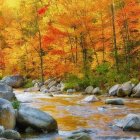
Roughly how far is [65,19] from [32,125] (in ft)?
66.8

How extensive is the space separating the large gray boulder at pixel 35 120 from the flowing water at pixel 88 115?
416 millimetres

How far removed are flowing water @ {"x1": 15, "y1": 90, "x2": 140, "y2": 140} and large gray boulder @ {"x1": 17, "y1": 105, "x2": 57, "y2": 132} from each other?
0.42m

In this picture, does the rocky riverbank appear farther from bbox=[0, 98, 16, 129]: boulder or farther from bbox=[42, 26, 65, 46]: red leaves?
bbox=[42, 26, 65, 46]: red leaves

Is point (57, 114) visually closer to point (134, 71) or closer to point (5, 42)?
point (134, 71)

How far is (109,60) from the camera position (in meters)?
32.8

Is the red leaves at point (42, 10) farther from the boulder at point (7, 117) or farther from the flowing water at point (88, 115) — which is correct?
the boulder at point (7, 117)

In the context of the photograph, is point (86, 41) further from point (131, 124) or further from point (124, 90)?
point (131, 124)

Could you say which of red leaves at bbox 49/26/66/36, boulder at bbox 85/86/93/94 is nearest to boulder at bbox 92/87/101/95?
boulder at bbox 85/86/93/94

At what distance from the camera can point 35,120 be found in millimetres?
13375

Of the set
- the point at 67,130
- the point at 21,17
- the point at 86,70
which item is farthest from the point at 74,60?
the point at 67,130

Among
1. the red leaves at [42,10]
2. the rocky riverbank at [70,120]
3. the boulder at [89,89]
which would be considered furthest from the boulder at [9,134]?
the red leaves at [42,10]

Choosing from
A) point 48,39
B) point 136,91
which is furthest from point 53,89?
point 136,91

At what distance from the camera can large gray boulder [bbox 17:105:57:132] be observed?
13.4 metres

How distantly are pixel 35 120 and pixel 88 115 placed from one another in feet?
14.7
